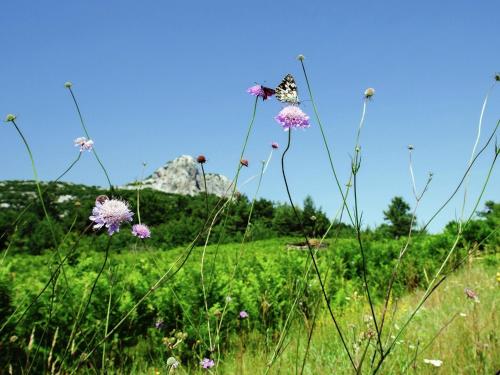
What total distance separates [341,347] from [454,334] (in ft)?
3.17

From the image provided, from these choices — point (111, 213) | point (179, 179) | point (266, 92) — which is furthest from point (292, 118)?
point (179, 179)

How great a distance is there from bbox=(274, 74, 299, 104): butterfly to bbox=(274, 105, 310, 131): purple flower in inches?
1.8

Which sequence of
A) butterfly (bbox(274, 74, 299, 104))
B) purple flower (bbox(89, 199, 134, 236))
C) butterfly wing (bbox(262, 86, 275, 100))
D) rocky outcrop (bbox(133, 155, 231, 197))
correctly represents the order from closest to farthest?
purple flower (bbox(89, 199, 134, 236))
butterfly (bbox(274, 74, 299, 104))
butterfly wing (bbox(262, 86, 275, 100))
rocky outcrop (bbox(133, 155, 231, 197))

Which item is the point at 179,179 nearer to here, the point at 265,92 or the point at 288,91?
the point at 265,92

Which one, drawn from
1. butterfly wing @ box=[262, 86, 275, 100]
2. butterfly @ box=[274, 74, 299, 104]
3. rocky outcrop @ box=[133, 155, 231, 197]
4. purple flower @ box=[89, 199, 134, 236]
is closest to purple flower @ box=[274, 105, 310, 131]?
butterfly @ box=[274, 74, 299, 104]

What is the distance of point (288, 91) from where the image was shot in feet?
5.91

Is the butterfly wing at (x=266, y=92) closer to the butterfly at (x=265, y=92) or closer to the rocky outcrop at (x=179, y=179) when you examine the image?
the butterfly at (x=265, y=92)

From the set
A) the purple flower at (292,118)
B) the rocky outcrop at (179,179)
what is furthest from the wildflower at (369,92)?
the rocky outcrop at (179,179)

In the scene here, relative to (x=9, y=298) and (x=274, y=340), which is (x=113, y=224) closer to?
(x=9, y=298)

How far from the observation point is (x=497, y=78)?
6.37ft

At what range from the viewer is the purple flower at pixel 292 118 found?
67.9 inches

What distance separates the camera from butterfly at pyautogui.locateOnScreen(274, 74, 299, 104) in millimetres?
1775

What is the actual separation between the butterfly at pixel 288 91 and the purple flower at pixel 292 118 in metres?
0.05

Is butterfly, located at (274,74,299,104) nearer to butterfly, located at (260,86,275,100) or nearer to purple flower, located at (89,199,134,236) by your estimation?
butterfly, located at (260,86,275,100)
